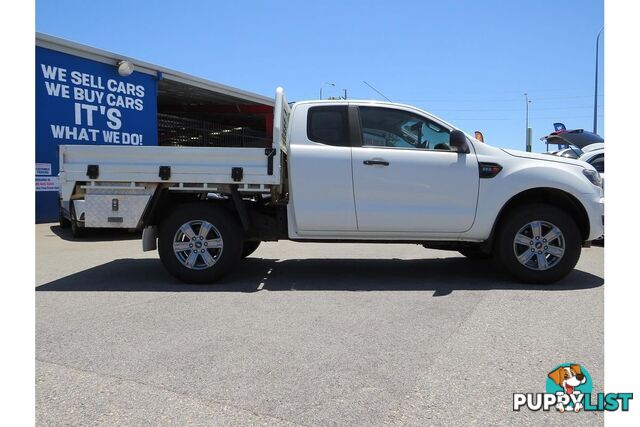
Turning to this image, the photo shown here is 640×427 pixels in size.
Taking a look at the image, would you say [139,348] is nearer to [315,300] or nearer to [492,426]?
[315,300]

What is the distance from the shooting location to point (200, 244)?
19.5 ft

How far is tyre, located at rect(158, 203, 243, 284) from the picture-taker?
591 centimetres

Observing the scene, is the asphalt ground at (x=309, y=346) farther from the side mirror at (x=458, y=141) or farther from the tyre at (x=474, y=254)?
the side mirror at (x=458, y=141)

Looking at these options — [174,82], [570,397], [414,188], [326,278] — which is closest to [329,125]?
[414,188]

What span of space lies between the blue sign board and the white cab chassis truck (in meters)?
9.28

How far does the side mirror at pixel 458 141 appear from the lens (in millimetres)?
5816

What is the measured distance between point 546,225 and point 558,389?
10.1 feet

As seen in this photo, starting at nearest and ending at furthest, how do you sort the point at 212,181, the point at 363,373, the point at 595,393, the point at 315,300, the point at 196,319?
the point at 595,393 < the point at 363,373 < the point at 196,319 < the point at 315,300 < the point at 212,181

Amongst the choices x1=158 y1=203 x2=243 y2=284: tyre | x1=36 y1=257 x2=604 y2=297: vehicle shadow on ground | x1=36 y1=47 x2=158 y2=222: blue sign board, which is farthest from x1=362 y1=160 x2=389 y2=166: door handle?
x1=36 y1=47 x2=158 y2=222: blue sign board

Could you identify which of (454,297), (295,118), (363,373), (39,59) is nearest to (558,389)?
(363,373)

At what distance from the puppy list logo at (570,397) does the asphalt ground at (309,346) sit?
0.21 feet

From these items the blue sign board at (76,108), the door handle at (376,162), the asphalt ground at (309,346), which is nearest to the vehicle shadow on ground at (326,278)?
the asphalt ground at (309,346)

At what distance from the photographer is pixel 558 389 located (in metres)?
3.12

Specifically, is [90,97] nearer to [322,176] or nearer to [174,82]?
[174,82]
